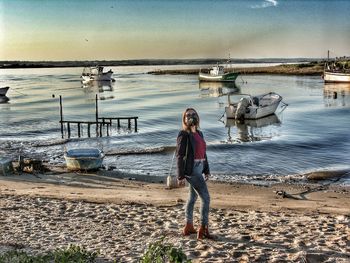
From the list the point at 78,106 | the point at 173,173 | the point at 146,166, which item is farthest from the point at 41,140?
the point at 78,106

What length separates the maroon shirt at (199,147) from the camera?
311 inches

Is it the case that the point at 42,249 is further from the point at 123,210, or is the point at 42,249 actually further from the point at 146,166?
the point at 146,166

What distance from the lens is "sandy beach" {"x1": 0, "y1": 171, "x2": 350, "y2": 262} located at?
817 centimetres

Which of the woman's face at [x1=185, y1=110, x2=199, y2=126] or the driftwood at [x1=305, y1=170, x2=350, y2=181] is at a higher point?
the woman's face at [x1=185, y1=110, x2=199, y2=126]

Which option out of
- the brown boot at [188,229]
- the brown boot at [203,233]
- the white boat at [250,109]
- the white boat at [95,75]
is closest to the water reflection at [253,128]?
the white boat at [250,109]

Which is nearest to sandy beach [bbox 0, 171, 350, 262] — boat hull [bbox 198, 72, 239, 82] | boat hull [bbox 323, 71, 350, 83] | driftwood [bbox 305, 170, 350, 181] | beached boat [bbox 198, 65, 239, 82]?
driftwood [bbox 305, 170, 350, 181]

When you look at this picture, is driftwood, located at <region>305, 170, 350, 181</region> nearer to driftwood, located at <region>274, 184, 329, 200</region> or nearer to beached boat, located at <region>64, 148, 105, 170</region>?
driftwood, located at <region>274, 184, 329, 200</region>

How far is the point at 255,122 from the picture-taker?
129ft

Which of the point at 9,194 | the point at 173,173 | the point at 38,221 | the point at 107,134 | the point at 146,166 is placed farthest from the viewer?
the point at 107,134

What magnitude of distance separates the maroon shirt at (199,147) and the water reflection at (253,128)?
69.3 ft

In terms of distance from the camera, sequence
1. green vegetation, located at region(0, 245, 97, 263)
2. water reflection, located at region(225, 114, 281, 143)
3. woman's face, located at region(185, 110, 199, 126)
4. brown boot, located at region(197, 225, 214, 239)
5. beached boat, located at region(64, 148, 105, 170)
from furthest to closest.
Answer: water reflection, located at region(225, 114, 281, 143) → beached boat, located at region(64, 148, 105, 170) → brown boot, located at region(197, 225, 214, 239) → woman's face, located at region(185, 110, 199, 126) → green vegetation, located at region(0, 245, 97, 263)

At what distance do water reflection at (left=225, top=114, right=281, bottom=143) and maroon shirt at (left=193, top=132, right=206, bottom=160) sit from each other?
69.3 ft

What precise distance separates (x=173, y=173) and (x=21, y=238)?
431 inches

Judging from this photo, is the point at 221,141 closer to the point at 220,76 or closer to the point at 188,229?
the point at 188,229
